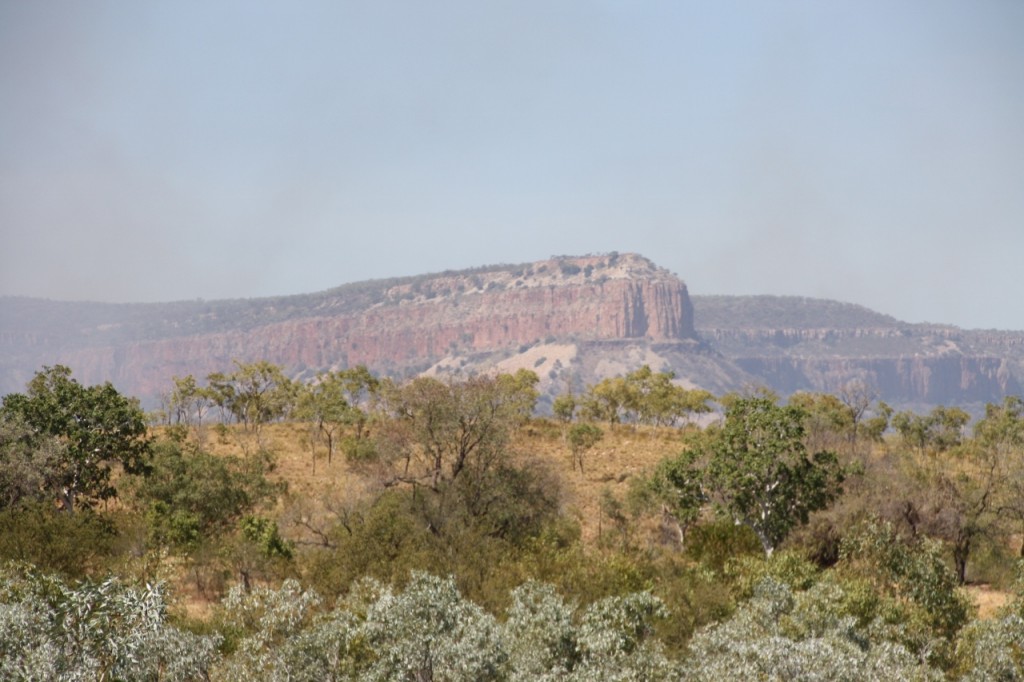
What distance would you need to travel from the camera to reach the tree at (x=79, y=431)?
178 feet

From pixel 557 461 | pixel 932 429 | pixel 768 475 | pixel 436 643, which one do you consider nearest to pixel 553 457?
pixel 557 461

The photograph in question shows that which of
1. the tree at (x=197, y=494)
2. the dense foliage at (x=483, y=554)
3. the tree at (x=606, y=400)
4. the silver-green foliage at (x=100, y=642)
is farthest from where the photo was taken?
the tree at (x=606, y=400)

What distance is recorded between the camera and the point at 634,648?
102 ft

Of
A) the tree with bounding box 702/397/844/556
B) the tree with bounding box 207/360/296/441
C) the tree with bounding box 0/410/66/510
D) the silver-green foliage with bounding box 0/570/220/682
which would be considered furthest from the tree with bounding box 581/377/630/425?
the silver-green foliage with bounding box 0/570/220/682

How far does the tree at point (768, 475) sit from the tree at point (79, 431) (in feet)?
93.0

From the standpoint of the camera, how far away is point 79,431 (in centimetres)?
5569

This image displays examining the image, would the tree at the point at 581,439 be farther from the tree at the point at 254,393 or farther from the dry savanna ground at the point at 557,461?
the tree at the point at 254,393

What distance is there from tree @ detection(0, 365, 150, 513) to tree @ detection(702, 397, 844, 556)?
28.4 m

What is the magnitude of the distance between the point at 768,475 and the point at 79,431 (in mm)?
32283

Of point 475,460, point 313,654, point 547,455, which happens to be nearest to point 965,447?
point 547,455

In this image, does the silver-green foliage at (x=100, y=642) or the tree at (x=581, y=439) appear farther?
the tree at (x=581, y=439)

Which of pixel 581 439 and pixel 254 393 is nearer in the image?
pixel 581 439

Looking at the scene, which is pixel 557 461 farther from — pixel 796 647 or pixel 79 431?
pixel 796 647

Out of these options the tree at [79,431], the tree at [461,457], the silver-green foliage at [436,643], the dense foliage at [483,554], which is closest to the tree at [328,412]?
the dense foliage at [483,554]
